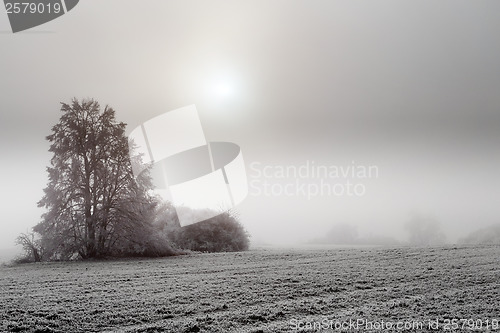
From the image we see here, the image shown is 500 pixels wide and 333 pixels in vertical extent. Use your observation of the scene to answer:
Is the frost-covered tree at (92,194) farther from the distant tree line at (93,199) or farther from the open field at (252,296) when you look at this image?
the open field at (252,296)

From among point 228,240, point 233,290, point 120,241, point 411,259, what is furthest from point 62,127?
point 411,259

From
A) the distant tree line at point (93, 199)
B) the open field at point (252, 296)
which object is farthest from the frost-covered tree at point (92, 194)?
the open field at point (252, 296)

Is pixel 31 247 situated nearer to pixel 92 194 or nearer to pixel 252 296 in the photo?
pixel 92 194

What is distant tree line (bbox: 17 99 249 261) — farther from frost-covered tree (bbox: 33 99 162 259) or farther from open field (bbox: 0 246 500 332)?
open field (bbox: 0 246 500 332)

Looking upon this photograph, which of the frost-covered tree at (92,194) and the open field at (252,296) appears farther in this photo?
the frost-covered tree at (92,194)

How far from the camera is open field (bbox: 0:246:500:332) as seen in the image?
12.1m

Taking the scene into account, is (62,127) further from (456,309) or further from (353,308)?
(456,309)

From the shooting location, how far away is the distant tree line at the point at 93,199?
97.1ft

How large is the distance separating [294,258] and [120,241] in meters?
12.7

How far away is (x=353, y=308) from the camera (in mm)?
13383

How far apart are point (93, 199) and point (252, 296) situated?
65.3 feet

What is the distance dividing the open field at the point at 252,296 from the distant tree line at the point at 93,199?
24.2ft

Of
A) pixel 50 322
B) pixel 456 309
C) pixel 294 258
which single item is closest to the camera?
pixel 50 322

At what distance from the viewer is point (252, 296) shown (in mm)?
14680
